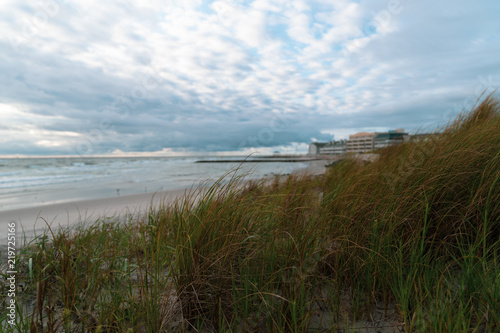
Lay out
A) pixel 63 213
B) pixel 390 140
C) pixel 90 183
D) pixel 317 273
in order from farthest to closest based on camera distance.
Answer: pixel 90 183
pixel 390 140
pixel 63 213
pixel 317 273

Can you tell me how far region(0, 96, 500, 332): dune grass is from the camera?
1591mm

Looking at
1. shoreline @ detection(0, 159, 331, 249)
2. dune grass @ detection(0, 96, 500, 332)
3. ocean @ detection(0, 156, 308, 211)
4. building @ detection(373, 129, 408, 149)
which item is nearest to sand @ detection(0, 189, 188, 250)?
shoreline @ detection(0, 159, 331, 249)

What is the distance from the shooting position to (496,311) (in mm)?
1460

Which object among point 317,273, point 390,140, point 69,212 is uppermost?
point 390,140

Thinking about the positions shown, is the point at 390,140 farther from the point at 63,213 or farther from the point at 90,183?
the point at 90,183

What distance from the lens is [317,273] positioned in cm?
204

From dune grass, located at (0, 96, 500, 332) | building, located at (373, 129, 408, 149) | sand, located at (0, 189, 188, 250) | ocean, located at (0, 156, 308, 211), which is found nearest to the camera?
dune grass, located at (0, 96, 500, 332)

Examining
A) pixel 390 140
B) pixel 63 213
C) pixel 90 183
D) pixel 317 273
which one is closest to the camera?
pixel 317 273

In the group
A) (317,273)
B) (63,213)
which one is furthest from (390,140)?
(63,213)

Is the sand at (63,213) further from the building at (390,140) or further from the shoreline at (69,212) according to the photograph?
the building at (390,140)

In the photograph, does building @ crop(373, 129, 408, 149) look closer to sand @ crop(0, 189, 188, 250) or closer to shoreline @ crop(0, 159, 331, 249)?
shoreline @ crop(0, 159, 331, 249)

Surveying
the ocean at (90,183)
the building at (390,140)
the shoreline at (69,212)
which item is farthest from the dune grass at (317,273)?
the building at (390,140)

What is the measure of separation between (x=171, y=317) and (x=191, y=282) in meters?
0.23

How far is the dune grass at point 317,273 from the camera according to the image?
1.59 m
